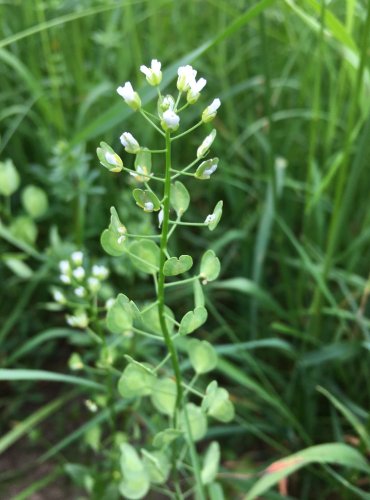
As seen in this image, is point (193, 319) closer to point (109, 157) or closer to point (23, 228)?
point (109, 157)

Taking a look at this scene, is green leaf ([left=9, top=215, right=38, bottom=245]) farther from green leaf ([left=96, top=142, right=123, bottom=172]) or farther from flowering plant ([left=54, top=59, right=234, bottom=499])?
green leaf ([left=96, top=142, right=123, bottom=172])

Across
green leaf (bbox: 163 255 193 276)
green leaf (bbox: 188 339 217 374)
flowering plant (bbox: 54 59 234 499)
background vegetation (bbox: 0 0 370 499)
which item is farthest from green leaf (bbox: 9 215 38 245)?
green leaf (bbox: 163 255 193 276)

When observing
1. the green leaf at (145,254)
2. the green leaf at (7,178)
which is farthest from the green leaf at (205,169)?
the green leaf at (7,178)

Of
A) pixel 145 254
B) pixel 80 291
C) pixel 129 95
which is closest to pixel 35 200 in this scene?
pixel 80 291

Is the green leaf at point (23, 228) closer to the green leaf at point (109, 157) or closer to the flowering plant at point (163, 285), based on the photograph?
the flowering plant at point (163, 285)

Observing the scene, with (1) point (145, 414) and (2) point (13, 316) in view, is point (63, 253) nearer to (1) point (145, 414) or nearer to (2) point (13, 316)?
(2) point (13, 316)

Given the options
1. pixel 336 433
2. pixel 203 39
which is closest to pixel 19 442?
pixel 336 433
